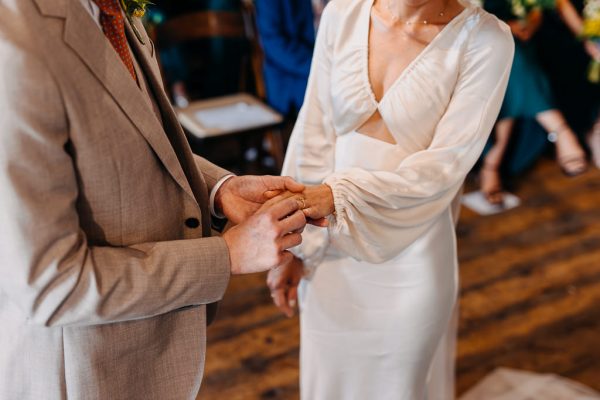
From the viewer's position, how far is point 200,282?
120 centimetres

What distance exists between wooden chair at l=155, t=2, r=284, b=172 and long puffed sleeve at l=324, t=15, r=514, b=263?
1.89 metres

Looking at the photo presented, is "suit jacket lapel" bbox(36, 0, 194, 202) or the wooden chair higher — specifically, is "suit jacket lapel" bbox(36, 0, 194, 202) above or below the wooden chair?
above

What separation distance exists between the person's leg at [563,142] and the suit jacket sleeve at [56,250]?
11.2 feet

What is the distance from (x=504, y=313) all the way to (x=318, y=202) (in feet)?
6.28

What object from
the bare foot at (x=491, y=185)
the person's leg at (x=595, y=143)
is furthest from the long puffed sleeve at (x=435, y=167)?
the person's leg at (x=595, y=143)

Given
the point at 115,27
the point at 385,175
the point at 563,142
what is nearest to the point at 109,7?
the point at 115,27

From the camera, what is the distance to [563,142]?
4168 millimetres

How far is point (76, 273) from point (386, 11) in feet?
3.64

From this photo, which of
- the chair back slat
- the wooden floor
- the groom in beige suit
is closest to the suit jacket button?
the groom in beige suit

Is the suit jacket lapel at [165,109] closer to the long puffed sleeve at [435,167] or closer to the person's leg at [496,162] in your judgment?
the long puffed sleeve at [435,167]

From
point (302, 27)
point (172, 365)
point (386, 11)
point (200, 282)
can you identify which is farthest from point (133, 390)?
point (302, 27)

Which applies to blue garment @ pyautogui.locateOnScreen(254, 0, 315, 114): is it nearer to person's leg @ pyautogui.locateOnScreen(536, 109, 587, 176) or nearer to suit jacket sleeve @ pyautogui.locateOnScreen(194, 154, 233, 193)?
person's leg @ pyautogui.locateOnScreen(536, 109, 587, 176)

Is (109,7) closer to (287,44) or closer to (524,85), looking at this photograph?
(287,44)

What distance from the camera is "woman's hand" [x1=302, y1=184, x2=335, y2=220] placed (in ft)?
4.88
